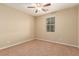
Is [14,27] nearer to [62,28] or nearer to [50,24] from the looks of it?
[50,24]

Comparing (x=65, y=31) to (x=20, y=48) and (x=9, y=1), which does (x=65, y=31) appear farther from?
(x=9, y=1)

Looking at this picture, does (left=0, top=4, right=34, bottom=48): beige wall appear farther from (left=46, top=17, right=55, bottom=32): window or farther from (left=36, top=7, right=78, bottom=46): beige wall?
(left=46, top=17, right=55, bottom=32): window

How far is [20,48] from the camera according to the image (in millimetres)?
2580

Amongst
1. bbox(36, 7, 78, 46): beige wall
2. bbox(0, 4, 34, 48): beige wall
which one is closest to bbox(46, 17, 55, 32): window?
bbox(36, 7, 78, 46): beige wall

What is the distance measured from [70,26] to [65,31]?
0.73 feet

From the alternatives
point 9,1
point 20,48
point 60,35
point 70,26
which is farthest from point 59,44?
point 9,1

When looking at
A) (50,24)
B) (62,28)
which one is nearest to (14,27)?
(50,24)

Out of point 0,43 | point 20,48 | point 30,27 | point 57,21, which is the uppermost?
point 57,21

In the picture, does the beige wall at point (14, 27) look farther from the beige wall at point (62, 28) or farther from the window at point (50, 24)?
the window at point (50, 24)

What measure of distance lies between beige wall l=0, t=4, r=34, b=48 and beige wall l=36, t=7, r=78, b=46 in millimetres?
304

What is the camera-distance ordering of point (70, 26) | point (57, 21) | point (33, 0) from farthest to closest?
point (57, 21)
point (70, 26)
point (33, 0)

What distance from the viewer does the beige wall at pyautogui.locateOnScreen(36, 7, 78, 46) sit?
2420 mm

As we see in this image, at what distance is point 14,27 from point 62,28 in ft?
4.76

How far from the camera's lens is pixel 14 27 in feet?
8.21
